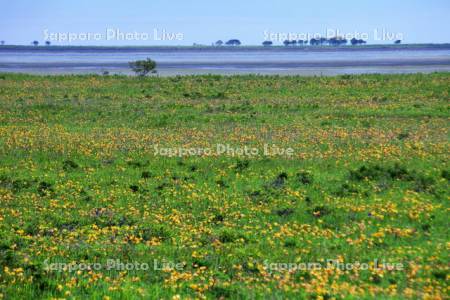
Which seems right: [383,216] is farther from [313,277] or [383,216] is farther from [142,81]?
[142,81]

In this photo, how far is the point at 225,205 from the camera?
13.6 metres

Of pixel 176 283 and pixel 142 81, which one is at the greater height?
pixel 142 81

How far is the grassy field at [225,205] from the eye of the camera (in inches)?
374

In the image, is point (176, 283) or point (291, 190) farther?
point (291, 190)

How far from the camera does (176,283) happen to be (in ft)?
30.9

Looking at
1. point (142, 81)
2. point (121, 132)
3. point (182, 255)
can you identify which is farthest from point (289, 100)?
point (182, 255)

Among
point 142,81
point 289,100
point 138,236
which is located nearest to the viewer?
point 138,236

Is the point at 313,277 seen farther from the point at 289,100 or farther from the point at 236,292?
the point at 289,100

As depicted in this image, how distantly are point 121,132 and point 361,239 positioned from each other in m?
14.9

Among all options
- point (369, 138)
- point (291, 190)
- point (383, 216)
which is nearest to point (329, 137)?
A: point (369, 138)

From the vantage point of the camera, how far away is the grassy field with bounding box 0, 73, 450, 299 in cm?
949

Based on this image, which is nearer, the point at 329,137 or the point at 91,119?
the point at 329,137

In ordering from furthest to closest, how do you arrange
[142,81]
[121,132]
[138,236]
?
[142,81]
[121,132]
[138,236]

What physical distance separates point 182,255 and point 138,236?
1.56 metres
